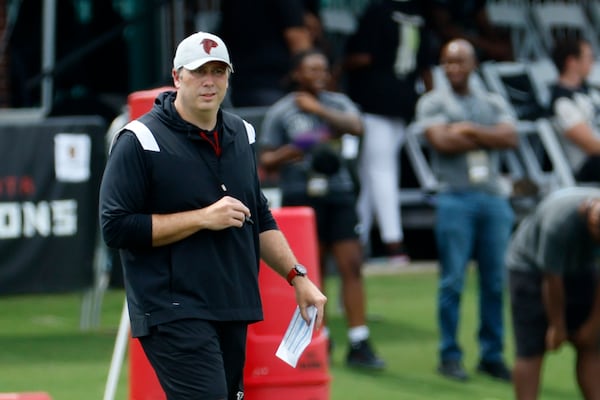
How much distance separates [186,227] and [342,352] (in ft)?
16.5

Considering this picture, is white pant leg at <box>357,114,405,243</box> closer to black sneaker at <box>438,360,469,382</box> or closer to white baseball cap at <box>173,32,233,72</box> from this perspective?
black sneaker at <box>438,360,469,382</box>

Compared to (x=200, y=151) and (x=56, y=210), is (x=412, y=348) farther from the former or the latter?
(x=200, y=151)

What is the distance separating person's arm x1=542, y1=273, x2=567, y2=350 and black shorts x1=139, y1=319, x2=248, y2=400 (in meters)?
2.43

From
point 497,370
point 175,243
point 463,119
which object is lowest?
point 497,370

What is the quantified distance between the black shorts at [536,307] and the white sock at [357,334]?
193 centimetres

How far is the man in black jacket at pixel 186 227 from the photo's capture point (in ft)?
17.9

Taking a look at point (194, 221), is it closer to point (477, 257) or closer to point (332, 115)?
point (332, 115)

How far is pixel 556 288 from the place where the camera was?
7535 mm

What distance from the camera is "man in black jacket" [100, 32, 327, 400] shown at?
5.45 m

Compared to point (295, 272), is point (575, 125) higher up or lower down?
higher up

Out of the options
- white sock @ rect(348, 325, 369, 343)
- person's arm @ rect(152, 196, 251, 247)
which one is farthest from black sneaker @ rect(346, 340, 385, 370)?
person's arm @ rect(152, 196, 251, 247)

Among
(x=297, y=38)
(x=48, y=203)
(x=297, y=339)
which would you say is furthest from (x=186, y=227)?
(x=297, y=38)

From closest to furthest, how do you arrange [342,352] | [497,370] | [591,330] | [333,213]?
[591,330] → [497,370] → [333,213] → [342,352]

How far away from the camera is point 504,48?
15820mm
